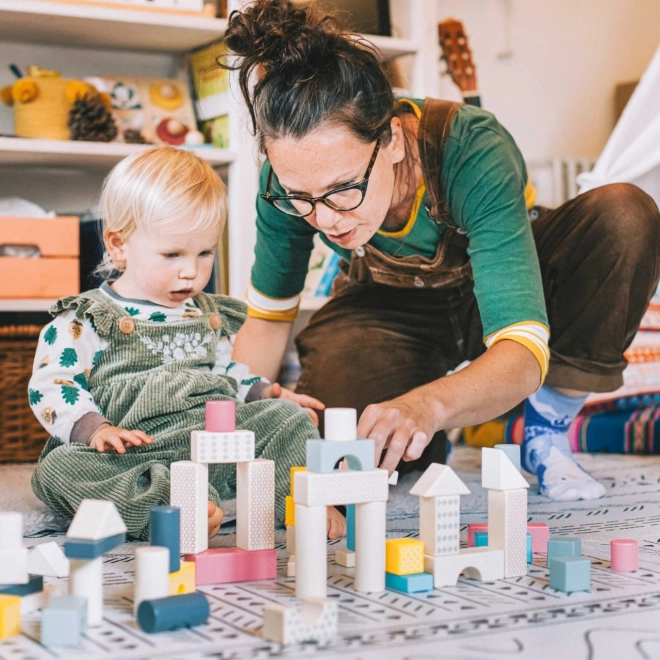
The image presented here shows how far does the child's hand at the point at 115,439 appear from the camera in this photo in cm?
115

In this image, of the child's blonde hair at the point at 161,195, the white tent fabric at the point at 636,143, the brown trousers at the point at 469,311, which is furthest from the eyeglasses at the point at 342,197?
the white tent fabric at the point at 636,143

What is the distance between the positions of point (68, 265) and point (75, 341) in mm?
696

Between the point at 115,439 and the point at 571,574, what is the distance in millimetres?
561

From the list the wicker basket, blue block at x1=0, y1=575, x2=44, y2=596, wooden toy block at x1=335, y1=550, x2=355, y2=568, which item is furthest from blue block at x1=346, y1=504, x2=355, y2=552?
the wicker basket

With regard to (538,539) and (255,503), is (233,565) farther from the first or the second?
(538,539)

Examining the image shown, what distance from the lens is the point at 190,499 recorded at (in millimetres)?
910

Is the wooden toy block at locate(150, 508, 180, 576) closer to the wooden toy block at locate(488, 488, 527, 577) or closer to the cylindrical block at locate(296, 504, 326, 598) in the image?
the cylindrical block at locate(296, 504, 326, 598)

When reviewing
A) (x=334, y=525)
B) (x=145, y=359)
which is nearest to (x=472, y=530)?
(x=334, y=525)

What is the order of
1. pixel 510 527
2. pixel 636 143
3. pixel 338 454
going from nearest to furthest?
pixel 338 454, pixel 510 527, pixel 636 143

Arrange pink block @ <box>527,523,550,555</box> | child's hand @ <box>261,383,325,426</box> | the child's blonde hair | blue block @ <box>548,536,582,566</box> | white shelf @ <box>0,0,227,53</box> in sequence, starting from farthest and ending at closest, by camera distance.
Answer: white shelf @ <box>0,0,227,53</box>
child's hand @ <box>261,383,325,426</box>
the child's blonde hair
pink block @ <box>527,523,550,555</box>
blue block @ <box>548,536,582,566</box>

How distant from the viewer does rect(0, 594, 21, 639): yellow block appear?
2.50 ft

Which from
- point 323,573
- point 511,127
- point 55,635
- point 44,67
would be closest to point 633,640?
point 323,573

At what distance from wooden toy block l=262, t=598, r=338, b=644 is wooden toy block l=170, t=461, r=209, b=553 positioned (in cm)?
17

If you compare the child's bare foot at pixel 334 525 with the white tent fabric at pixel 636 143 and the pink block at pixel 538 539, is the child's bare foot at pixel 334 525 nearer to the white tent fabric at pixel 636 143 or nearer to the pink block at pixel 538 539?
the pink block at pixel 538 539
